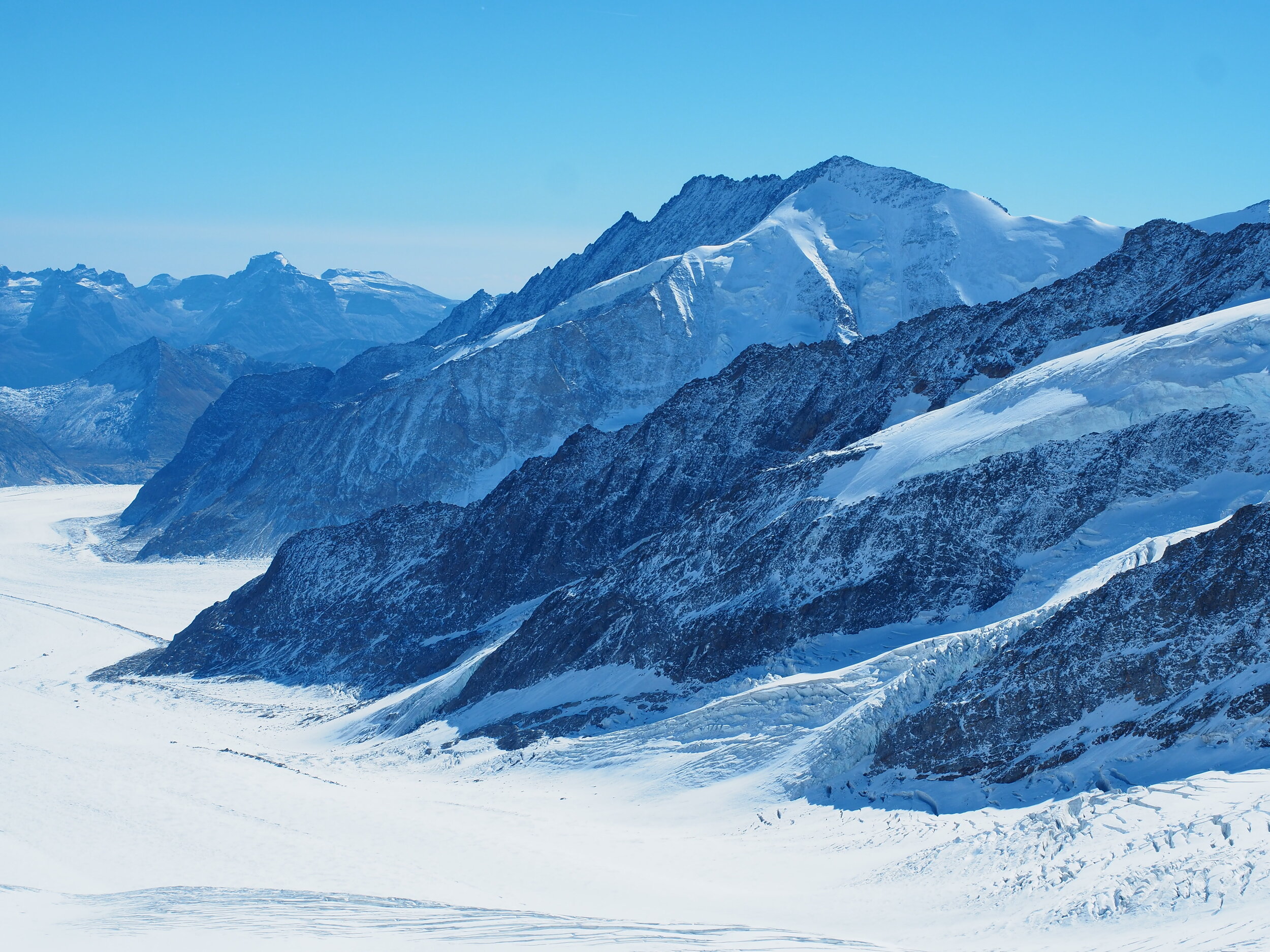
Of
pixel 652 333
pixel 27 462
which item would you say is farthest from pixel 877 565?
pixel 27 462

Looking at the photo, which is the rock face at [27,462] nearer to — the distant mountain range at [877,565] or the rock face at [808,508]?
the distant mountain range at [877,565]

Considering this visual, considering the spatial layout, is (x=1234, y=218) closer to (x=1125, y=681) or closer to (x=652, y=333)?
(x=652, y=333)

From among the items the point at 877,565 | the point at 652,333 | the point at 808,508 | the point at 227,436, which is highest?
the point at 227,436

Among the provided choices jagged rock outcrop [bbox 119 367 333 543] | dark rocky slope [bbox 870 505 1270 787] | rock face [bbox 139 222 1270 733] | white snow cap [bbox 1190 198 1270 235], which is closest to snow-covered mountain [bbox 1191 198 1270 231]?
white snow cap [bbox 1190 198 1270 235]

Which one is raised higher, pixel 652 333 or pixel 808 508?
pixel 652 333

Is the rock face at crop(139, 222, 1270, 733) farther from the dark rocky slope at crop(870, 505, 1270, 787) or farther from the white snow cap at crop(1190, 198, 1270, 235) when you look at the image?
the white snow cap at crop(1190, 198, 1270, 235)
